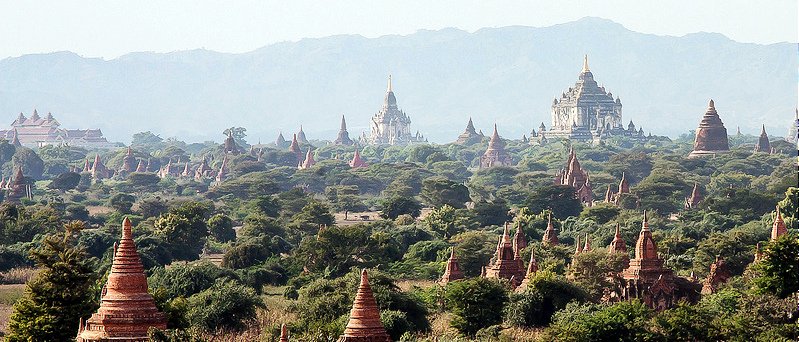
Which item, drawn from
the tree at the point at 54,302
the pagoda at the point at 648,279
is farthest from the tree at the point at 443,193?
the tree at the point at 54,302

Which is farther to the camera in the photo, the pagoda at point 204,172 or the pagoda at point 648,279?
the pagoda at point 204,172

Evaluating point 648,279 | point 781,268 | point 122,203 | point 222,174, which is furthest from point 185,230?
point 222,174

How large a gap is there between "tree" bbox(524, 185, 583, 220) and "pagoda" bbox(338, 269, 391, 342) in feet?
233

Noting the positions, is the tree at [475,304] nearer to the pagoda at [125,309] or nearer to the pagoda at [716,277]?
the pagoda at [716,277]

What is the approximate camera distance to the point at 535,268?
5766 centimetres

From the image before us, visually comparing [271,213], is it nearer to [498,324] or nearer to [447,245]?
[447,245]

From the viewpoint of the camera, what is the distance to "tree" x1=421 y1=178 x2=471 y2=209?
118 m

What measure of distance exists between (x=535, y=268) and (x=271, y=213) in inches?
2131

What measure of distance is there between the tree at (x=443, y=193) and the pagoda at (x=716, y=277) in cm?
5796

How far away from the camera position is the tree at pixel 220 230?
92750mm

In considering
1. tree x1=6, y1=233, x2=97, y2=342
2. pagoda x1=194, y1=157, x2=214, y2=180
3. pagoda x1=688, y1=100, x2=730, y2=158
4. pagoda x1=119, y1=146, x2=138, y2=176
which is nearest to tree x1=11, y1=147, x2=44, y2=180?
pagoda x1=119, y1=146, x2=138, y2=176

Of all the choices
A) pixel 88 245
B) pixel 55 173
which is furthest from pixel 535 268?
pixel 55 173

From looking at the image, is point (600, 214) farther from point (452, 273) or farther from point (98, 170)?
point (98, 170)

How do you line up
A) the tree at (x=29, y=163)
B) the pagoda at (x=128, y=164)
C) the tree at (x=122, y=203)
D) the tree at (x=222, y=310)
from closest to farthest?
1. the tree at (x=222, y=310)
2. the tree at (x=122, y=203)
3. the tree at (x=29, y=163)
4. the pagoda at (x=128, y=164)
